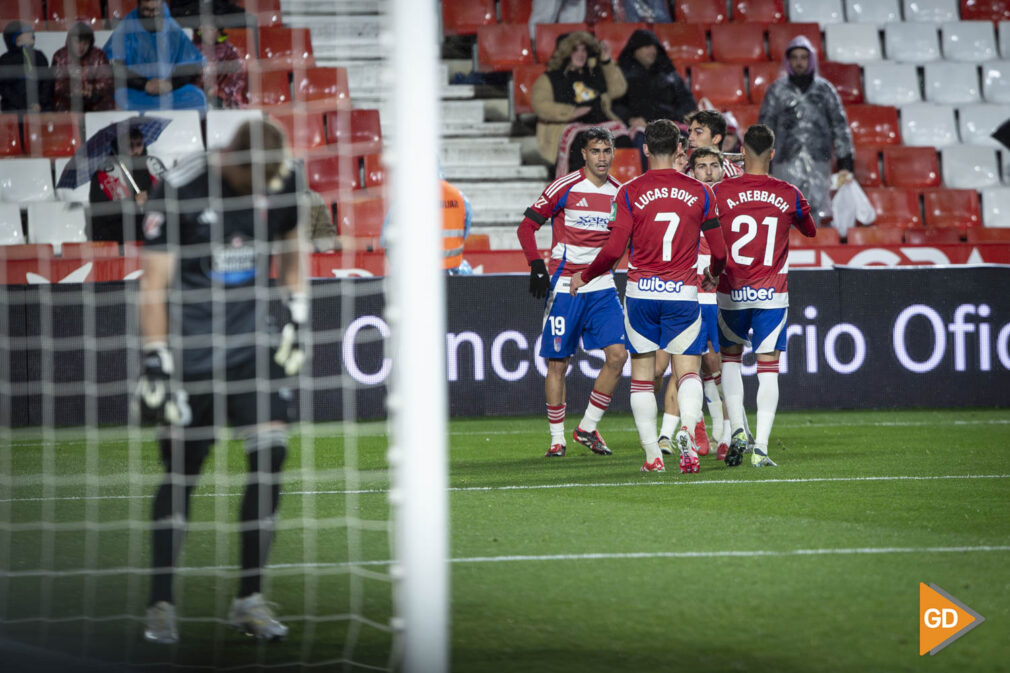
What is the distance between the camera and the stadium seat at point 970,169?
14.6 metres

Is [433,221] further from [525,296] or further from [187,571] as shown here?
[525,296]

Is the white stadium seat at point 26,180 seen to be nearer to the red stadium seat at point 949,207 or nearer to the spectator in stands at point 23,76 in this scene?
the spectator in stands at point 23,76

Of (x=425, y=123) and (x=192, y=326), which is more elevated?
(x=425, y=123)

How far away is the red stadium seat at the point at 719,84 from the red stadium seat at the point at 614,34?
875mm

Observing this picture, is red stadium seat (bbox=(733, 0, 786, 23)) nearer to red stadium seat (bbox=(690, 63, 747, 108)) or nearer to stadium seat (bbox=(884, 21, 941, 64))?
stadium seat (bbox=(884, 21, 941, 64))

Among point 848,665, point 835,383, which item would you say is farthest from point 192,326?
point 835,383

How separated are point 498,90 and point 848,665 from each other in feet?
39.6

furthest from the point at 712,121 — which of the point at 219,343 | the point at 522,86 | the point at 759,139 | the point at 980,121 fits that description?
the point at 980,121

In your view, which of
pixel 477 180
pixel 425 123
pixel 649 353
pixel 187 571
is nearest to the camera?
pixel 425 123

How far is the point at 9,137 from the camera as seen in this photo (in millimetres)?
12586

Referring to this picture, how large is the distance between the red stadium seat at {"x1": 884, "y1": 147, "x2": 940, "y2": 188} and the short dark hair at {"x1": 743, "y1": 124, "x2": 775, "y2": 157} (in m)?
7.59

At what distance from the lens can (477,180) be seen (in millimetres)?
14156

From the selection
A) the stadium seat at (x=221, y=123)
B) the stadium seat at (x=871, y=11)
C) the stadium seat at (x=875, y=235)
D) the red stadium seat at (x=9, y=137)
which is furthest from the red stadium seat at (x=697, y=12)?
the red stadium seat at (x=9, y=137)

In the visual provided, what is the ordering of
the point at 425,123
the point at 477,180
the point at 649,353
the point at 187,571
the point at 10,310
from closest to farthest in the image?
the point at 425,123, the point at 187,571, the point at 649,353, the point at 10,310, the point at 477,180
